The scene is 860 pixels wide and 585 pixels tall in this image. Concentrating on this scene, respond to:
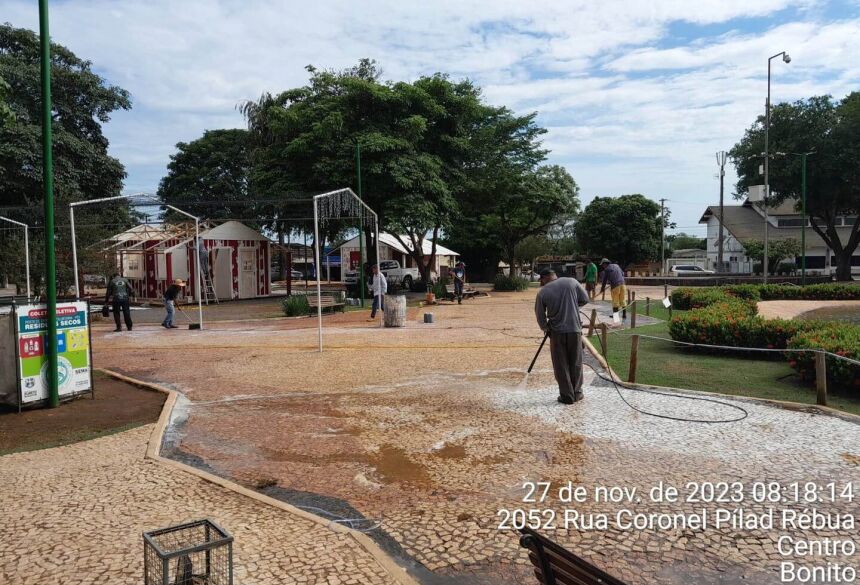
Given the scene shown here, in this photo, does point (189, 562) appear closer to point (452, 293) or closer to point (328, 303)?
point (328, 303)

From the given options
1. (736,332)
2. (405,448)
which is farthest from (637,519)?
(736,332)

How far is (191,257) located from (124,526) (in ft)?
82.7

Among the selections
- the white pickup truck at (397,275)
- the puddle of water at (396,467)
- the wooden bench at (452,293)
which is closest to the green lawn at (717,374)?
the puddle of water at (396,467)

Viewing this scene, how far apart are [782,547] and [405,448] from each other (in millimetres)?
3250

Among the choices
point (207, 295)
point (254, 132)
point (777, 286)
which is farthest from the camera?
point (254, 132)

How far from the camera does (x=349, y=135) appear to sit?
2566cm

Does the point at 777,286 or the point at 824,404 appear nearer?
the point at 824,404

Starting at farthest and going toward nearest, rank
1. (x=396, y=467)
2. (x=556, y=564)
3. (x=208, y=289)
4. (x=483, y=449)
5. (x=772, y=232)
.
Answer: (x=772, y=232) → (x=208, y=289) → (x=483, y=449) → (x=396, y=467) → (x=556, y=564)

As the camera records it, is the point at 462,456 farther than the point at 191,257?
No

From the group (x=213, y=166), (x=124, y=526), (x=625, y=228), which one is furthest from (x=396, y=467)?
(x=625, y=228)

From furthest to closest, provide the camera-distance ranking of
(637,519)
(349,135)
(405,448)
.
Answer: (349,135) < (405,448) < (637,519)

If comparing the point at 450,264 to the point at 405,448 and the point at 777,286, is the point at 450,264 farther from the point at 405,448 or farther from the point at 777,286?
the point at 405,448

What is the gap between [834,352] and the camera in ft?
27.3

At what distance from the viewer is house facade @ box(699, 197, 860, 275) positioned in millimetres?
53406
